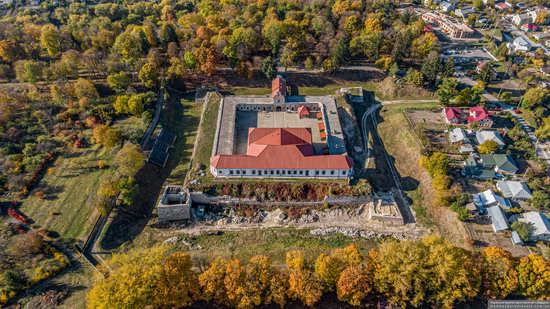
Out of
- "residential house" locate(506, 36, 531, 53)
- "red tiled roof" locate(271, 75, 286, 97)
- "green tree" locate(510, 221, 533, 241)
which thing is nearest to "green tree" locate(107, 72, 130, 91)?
"red tiled roof" locate(271, 75, 286, 97)

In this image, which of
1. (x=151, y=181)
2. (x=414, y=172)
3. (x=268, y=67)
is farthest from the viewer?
(x=268, y=67)

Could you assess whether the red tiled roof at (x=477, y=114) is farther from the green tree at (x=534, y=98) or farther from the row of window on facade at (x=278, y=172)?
the row of window on facade at (x=278, y=172)

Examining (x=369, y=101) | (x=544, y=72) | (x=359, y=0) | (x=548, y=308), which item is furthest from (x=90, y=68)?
(x=544, y=72)

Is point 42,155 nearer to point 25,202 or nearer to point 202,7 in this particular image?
point 25,202

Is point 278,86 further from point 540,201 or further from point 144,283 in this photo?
point 540,201

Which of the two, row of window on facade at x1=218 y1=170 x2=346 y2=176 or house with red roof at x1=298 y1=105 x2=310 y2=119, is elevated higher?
house with red roof at x1=298 y1=105 x2=310 y2=119

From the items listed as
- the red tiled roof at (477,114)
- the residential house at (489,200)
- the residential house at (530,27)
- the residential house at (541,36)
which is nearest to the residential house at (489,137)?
the red tiled roof at (477,114)

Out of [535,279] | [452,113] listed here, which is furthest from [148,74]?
[535,279]

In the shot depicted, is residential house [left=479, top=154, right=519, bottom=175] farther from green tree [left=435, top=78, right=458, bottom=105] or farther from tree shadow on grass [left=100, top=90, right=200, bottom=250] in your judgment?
tree shadow on grass [left=100, top=90, right=200, bottom=250]
